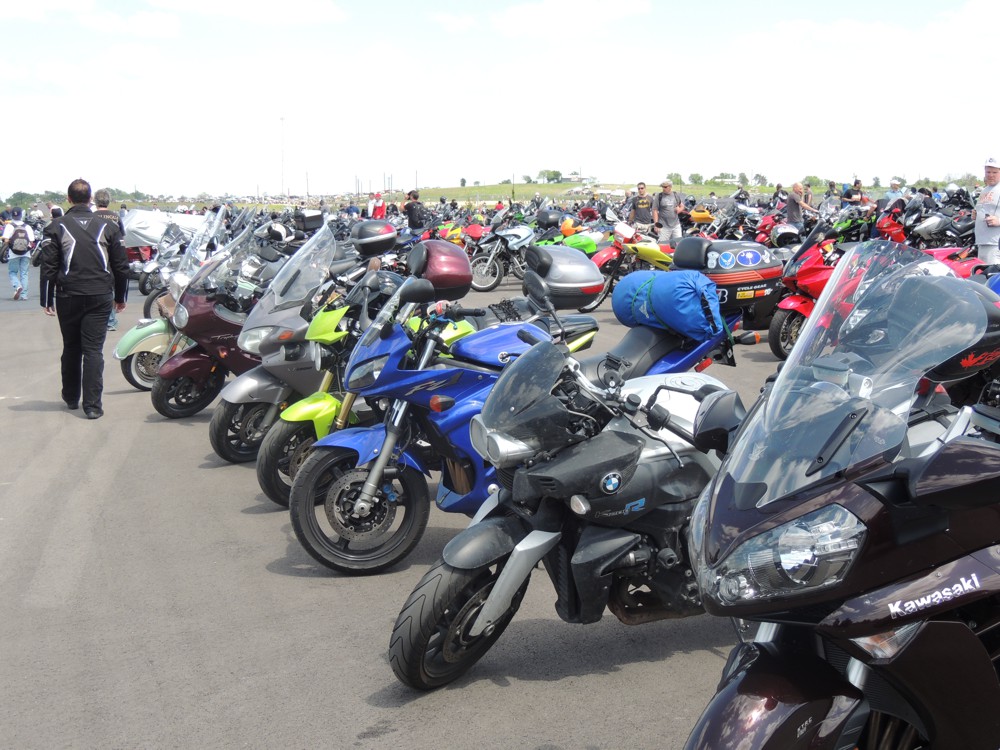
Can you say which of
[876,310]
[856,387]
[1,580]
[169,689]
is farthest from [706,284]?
[1,580]

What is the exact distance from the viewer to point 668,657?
386 cm

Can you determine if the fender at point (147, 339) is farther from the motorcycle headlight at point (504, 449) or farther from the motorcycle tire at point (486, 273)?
the motorcycle tire at point (486, 273)

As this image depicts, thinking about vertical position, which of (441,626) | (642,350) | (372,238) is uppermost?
(372,238)

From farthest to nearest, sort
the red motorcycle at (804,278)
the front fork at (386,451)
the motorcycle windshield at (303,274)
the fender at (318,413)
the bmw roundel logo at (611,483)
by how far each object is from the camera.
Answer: the red motorcycle at (804,278) < the motorcycle windshield at (303,274) < the fender at (318,413) < the front fork at (386,451) < the bmw roundel logo at (611,483)

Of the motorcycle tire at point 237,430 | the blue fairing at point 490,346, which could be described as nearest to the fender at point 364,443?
the blue fairing at point 490,346

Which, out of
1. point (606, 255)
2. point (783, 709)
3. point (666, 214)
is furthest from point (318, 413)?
point (666, 214)

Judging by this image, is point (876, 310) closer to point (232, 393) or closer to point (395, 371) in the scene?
point (395, 371)

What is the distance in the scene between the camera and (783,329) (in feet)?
32.2

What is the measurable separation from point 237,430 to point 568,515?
395 cm

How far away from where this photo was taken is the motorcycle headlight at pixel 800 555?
6.51ft

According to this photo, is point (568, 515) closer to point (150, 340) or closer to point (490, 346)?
point (490, 346)

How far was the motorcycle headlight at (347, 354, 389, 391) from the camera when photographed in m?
4.56

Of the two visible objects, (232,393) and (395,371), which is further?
(232,393)

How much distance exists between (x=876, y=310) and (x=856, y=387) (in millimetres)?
347
